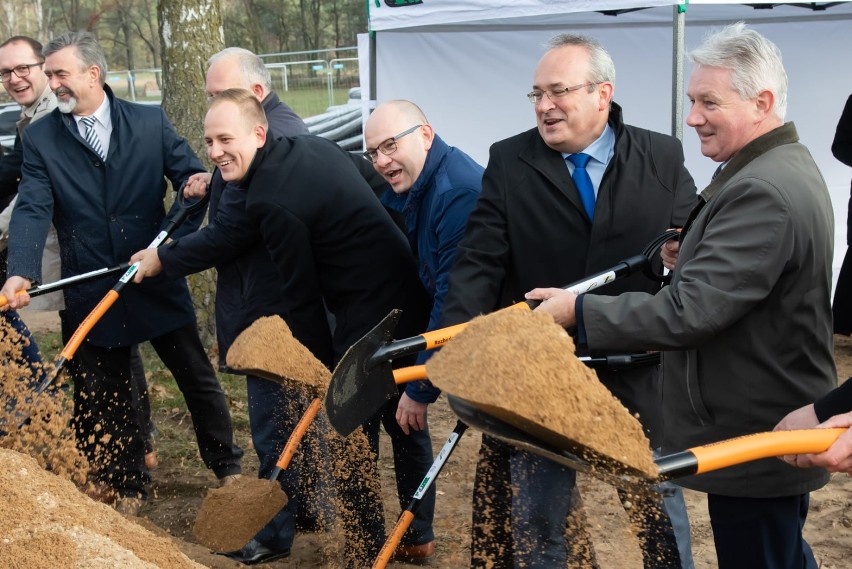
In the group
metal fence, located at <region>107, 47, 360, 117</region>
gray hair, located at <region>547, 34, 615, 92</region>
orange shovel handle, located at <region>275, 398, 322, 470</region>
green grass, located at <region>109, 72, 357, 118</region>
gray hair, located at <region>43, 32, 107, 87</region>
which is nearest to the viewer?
gray hair, located at <region>547, 34, 615, 92</region>

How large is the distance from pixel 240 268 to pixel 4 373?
3.46ft

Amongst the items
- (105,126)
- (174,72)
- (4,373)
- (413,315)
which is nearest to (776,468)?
(413,315)

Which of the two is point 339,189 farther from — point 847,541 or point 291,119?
point 847,541

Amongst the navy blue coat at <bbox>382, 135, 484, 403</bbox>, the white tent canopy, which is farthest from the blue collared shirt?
the white tent canopy

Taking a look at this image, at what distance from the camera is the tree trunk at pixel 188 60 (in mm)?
6906

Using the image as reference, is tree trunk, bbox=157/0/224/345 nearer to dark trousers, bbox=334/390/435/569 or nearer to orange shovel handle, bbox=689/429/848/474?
dark trousers, bbox=334/390/435/569

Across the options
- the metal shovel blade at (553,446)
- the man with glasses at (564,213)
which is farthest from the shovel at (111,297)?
the metal shovel blade at (553,446)

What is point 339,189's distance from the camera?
11.9 feet

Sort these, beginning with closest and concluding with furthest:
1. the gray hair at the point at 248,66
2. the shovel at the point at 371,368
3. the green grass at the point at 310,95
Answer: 1. the shovel at the point at 371,368
2. the gray hair at the point at 248,66
3. the green grass at the point at 310,95

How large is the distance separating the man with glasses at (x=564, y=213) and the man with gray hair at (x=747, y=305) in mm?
537

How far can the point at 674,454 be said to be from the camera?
81.8 inches

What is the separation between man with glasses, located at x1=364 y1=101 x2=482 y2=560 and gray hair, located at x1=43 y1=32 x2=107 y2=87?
1.74 meters

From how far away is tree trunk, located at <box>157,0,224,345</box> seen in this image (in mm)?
6906

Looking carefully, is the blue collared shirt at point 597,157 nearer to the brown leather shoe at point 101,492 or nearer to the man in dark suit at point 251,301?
the man in dark suit at point 251,301
